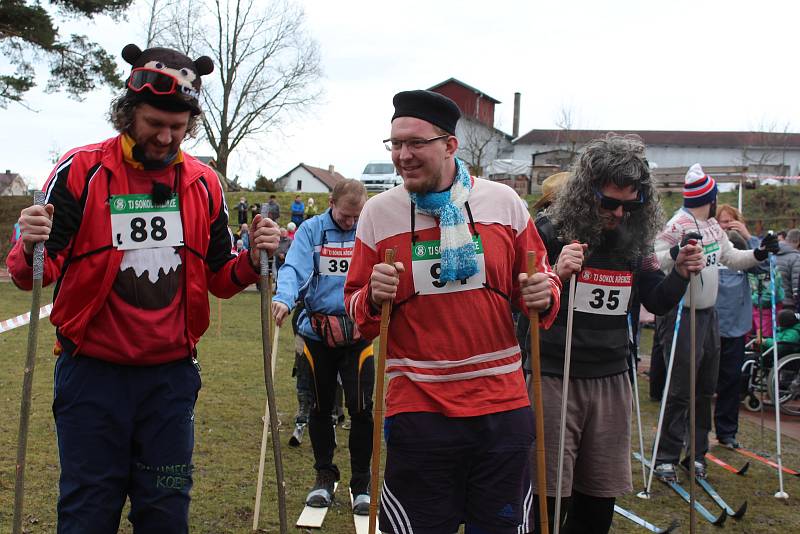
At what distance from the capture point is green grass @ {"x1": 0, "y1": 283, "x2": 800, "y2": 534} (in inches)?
199

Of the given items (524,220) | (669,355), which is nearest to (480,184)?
(524,220)

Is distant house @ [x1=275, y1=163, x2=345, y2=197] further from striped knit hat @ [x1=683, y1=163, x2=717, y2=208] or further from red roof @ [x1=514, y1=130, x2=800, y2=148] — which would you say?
striped knit hat @ [x1=683, y1=163, x2=717, y2=208]

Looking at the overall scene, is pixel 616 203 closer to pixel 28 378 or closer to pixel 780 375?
pixel 28 378

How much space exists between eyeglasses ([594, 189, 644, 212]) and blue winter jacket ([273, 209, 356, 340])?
1993 mm

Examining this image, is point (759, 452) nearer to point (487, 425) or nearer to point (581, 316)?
point (581, 316)

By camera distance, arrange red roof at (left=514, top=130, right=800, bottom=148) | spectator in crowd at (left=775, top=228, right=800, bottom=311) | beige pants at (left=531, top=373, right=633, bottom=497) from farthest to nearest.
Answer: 1. red roof at (left=514, top=130, right=800, bottom=148)
2. spectator in crowd at (left=775, top=228, right=800, bottom=311)
3. beige pants at (left=531, top=373, right=633, bottom=497)

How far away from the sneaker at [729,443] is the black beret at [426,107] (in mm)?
5722

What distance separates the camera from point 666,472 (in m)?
6.20

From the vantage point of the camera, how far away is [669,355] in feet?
21.6

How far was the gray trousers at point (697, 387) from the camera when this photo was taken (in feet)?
20.2

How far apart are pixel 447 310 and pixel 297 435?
4.22 m

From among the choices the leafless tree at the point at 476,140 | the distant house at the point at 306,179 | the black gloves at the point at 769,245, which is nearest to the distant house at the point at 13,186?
the distant house at the point at 306,179

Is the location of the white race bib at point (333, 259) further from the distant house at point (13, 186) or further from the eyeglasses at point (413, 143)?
the distant house at point (13, 186)

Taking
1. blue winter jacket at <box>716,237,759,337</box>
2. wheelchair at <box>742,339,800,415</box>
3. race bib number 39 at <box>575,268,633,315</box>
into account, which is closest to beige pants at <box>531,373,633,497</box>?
race bib number 39 at <box>575,268,633,315</box>
